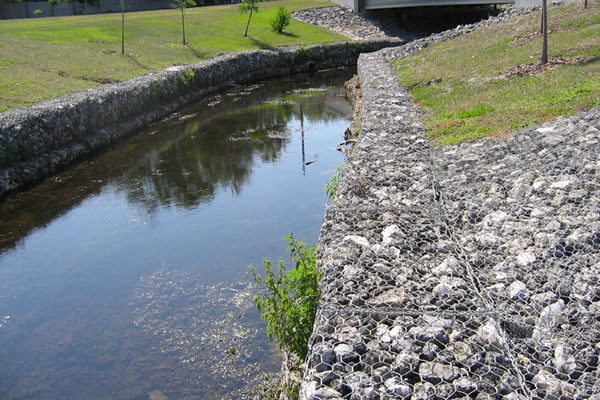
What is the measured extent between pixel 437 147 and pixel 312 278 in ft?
18.9

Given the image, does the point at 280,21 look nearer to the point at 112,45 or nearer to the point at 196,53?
the point at 196,53

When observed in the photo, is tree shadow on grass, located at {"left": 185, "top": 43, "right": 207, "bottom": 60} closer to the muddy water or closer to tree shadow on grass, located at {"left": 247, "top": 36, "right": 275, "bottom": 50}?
tree shadow on grass, located at {"left": 247, "top": 36, "right": 275, "bottom": 50}

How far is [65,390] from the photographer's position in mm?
7734

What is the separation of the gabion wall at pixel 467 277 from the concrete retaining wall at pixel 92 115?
417 inches

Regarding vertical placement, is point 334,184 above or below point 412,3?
below

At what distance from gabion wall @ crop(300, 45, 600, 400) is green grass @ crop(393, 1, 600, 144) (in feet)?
6.42

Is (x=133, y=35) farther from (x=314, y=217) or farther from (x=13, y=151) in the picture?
(x=314, y=217)

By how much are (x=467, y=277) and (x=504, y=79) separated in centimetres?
1230

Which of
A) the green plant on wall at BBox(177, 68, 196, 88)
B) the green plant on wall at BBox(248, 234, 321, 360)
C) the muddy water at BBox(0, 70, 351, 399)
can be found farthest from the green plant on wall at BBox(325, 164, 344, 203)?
the green plant on wall at BBox(177, 68, 196, 88)

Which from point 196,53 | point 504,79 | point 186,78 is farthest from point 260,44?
point 504,79

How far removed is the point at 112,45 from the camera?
124 feet

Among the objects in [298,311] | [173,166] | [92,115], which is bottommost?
[173,166]

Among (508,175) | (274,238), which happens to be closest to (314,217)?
(274,238)

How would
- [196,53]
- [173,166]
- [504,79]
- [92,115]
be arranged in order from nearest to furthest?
[504,79] → [173,166] → [92,115] → [196,53]
